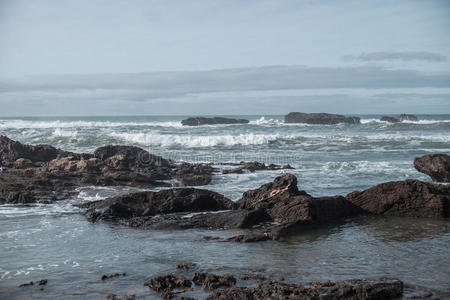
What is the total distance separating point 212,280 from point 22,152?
14.7m

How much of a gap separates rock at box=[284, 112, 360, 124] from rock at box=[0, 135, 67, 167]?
2149 inches

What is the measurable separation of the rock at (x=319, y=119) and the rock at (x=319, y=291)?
6468cm

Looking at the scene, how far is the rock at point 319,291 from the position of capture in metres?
5.90

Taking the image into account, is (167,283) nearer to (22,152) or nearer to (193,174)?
(193,174)

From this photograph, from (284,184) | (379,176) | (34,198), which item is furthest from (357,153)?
(34,198)

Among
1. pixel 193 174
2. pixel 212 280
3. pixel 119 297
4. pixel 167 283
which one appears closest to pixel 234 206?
pixel 212 280

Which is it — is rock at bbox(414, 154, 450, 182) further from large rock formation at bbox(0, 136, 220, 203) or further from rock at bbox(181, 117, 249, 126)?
rock at bbox(181, 117, 249, 126)

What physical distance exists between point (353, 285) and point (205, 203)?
212 inches

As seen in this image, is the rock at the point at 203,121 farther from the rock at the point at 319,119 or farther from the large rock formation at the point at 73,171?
the large rock formation at the point at 73,171

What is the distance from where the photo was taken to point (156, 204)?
10.9 meters

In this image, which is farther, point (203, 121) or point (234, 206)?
point (203, 121)

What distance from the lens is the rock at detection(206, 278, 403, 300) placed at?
5.90m

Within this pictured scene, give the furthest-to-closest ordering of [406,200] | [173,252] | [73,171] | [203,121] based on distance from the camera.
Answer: [203,121], [73,171], [406,200], [173,252]

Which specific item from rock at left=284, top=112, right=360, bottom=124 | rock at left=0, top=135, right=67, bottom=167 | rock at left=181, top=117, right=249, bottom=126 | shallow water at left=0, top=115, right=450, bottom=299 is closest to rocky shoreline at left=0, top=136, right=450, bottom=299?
shallow water at left=0, top=115, right=450, bottom=299
